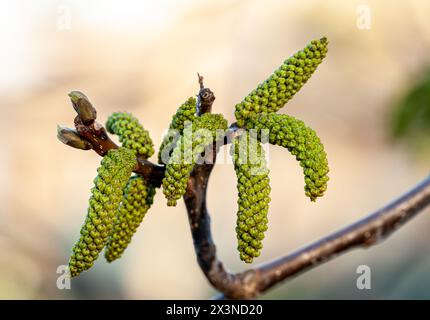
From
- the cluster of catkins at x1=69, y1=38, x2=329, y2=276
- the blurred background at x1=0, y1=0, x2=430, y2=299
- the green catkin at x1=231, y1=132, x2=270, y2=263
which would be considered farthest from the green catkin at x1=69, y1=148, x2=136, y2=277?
the blurred background at x1=0, y1=0, x2=430, y2=299

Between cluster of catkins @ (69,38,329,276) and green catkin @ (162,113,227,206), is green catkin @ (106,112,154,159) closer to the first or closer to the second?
cluster of catkins @ (69,38,329,276)

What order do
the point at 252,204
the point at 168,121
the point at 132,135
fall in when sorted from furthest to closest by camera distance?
the point at 168,121, the point at 132,135, the point at 252,204

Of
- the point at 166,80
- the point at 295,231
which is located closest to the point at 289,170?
the point at 295,231

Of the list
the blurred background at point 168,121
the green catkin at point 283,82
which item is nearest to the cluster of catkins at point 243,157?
the green catkin at point 283,82

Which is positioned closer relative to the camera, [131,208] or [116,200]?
[116,200]

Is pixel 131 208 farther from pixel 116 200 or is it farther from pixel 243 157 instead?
pixel 243 157

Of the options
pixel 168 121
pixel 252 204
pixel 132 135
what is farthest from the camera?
pixel 168 121

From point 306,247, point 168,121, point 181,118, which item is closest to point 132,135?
point 181,118

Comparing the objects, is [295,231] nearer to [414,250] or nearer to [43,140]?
[414,250]

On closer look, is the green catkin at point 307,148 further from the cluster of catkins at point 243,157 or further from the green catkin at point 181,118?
the green catkin at point 181,118
